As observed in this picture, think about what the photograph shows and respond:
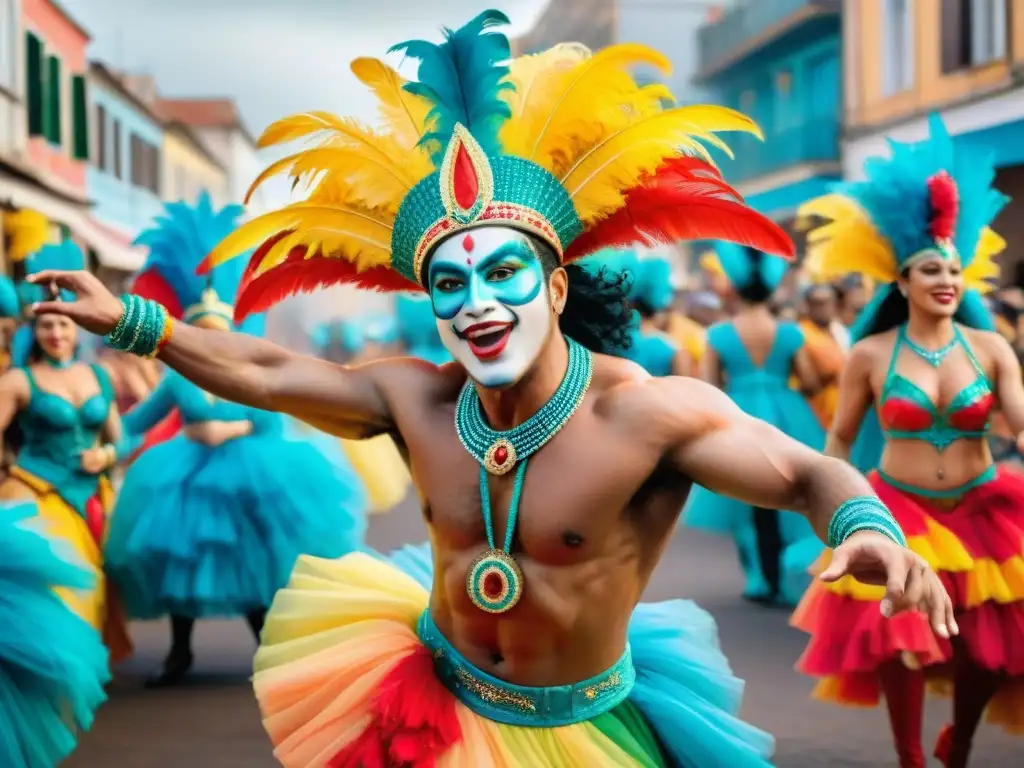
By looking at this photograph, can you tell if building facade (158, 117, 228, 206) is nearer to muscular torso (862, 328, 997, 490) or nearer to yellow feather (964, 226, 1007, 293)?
yellow feather (964, 226, 1007, 293)

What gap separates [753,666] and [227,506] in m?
2.80

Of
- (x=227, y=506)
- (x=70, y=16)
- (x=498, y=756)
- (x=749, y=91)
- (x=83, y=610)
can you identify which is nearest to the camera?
(x=498, y=756)

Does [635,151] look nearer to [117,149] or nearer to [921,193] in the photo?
[921,193]

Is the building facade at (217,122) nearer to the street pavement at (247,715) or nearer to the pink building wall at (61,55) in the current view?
the pink building wall at (61,55)

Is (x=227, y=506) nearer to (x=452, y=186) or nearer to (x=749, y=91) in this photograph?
(x=452, y=186)

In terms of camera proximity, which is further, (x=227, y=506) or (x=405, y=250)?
(x=227, y=506)

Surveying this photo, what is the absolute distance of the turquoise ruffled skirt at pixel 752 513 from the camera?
8.48 m

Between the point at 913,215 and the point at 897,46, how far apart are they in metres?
17.0

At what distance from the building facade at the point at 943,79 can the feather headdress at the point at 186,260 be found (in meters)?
9.42

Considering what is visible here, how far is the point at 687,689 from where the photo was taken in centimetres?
343

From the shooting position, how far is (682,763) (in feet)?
10.7

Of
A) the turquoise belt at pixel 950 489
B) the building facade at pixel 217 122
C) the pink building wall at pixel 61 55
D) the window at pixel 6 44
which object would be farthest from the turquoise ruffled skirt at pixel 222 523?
the building facade at pixel 217 122

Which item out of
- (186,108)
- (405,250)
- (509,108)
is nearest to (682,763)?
(405,250)

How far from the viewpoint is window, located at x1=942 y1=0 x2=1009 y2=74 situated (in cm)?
1741
